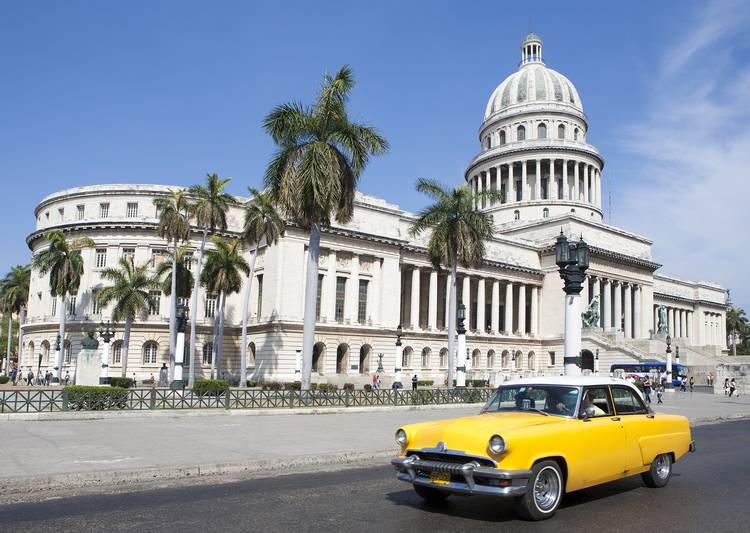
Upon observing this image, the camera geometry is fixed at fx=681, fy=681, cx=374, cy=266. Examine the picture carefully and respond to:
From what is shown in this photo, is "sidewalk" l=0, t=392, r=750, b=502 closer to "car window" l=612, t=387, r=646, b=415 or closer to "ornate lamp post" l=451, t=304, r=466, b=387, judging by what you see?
"car window" l=612, t=387, r=646, b=415

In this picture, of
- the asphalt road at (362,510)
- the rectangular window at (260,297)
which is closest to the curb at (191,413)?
the asphalt road at (362,510)

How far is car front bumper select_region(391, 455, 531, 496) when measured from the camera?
802cm

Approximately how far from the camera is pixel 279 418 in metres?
25.2

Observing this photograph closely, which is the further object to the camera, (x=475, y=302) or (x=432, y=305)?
(x=475, y=302)

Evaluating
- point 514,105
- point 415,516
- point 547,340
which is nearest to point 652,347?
point 547,340

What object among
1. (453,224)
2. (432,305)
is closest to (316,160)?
(453,224)

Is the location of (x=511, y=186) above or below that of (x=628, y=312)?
above

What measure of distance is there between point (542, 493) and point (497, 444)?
3.43 feet

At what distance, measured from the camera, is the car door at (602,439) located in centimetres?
912

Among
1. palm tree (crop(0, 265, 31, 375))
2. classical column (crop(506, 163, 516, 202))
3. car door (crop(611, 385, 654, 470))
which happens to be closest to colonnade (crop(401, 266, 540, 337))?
classical column (crop(506, 163, 516, 202))

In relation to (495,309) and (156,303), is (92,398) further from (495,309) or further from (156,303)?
(495,309)

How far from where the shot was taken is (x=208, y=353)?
2447 inches

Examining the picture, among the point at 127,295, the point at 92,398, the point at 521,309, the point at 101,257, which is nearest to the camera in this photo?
the point at 92,398

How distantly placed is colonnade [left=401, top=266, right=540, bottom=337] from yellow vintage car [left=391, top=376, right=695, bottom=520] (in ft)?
190
